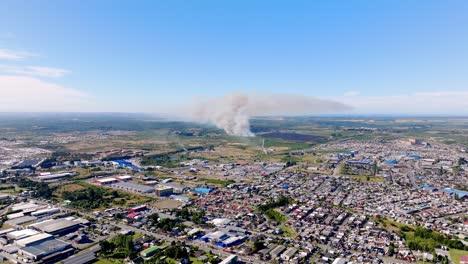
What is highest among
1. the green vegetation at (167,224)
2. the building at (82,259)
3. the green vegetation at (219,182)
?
the green vegetation at (167,224)

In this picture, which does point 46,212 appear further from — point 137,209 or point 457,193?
point 457,193

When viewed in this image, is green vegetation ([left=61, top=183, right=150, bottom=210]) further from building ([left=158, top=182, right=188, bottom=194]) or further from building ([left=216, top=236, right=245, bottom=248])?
building ([left=216, top=236, right=245, bottom=248])

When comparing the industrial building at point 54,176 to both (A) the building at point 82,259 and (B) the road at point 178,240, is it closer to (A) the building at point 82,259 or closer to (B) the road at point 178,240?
(B) the road at point 178,240

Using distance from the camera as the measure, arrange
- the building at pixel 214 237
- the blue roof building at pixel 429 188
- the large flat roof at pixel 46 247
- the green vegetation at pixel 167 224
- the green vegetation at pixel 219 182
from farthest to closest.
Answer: the green vegetation at pixel 219 182, the blue roof building at pixel 429 188, the green vegetation at pixel 167 224, the building at pixel 214 237, the large flat roof at pixel 46 247

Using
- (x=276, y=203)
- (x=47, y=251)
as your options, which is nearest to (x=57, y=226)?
(x=47, y=251)

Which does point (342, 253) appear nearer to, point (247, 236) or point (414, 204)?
point (247, 236)

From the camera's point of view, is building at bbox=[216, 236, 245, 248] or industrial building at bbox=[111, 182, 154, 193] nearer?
building at bbox=[216, 236, 245, 248]

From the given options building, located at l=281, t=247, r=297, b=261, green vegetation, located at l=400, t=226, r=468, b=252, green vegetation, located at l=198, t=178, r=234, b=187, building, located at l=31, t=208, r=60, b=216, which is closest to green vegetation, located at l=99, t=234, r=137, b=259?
building, located at l=281, t=247, r=297, b=261

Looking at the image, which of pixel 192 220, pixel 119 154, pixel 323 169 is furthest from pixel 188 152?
pixel 192 220

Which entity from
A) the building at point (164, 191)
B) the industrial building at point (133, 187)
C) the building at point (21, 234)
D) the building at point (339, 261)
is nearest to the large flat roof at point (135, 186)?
the industrial building at point (133, 187)
